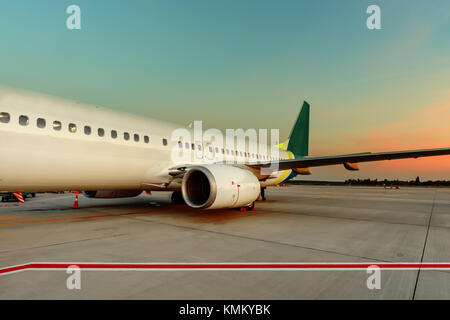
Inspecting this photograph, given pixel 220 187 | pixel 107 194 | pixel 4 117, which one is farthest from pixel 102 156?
pixel 107 194

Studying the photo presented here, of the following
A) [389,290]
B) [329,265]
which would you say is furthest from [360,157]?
[389,290]

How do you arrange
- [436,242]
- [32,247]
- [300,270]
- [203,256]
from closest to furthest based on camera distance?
[300,270]
[203,256]
[32,247]
[436,242]

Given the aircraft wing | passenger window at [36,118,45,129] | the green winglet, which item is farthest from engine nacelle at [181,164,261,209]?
the green winglet

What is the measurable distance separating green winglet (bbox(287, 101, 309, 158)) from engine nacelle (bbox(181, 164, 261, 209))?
1023cm

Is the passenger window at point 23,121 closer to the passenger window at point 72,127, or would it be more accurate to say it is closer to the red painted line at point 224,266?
the passenger window at point 72,127

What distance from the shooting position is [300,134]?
17.2 m

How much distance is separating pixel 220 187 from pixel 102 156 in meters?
3.18

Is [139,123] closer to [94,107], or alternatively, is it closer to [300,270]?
[94,107]

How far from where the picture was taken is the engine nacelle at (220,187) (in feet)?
A: 20.4

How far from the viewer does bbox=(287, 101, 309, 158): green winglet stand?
16938 millimetres

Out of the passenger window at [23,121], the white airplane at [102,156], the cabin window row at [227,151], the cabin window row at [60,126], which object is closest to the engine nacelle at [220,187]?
the white airplane at [102,156]

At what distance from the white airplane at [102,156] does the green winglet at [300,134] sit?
25.8ft

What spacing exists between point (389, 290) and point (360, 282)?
0.89 ft

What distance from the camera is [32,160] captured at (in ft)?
18.0
